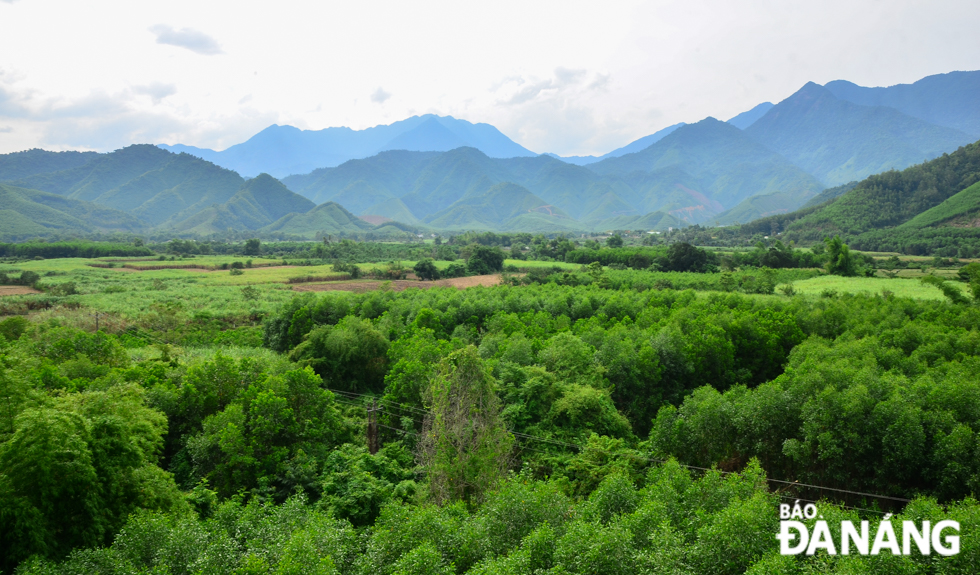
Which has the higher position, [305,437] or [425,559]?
[425,559]

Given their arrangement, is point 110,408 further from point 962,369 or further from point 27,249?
point 27,249

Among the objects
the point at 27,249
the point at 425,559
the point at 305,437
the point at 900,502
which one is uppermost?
the point at 27,249

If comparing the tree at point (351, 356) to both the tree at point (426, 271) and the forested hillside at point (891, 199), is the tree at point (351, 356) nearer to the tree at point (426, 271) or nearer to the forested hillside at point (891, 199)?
the tree at point (426, 271)

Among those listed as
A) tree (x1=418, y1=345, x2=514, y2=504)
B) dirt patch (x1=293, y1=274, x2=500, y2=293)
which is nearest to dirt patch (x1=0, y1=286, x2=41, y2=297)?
dirt patch (x1=293, y1=274, x2=500, y2=293)

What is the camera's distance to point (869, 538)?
10.7 meters

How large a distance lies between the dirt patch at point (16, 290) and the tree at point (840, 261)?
9482 centimetres

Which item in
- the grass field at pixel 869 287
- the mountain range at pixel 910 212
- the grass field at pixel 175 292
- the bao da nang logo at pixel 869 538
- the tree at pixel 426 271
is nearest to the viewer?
the bao da nang logo at pixel 869 538

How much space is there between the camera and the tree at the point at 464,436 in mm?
16578

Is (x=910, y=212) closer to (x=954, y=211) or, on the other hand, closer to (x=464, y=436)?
(x=954, y=211)

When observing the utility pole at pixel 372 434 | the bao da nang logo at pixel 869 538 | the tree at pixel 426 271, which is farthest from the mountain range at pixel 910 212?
the utility pole at pixel 372 434

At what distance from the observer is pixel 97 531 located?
40.1 feet

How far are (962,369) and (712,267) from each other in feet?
180

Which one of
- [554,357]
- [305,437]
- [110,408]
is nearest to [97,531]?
[110,408]

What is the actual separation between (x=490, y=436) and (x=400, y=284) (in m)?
51.8
